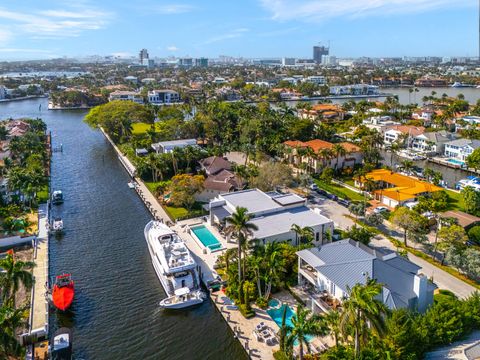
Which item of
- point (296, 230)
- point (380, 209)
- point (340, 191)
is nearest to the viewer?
point (296, 230)

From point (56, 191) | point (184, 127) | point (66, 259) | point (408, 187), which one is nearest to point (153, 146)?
point (184, 127)

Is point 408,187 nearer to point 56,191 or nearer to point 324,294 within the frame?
point 324,294

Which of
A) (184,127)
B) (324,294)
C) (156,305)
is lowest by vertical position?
(156,305)

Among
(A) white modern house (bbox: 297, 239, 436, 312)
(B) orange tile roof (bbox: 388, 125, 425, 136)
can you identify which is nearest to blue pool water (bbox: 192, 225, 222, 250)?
(A) white modern house (bbox: 297, 239, 436, 312)

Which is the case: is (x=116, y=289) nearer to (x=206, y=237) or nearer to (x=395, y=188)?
(x=206, y=237)

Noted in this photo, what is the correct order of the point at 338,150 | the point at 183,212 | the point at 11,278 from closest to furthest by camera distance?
1. the point at 11,278
2. the point at 183,212
3. the point at 338,150

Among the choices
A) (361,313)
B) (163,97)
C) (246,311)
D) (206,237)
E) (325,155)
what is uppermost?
(163,97)

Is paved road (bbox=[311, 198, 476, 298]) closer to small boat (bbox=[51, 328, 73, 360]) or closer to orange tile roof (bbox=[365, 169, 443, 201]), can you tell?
orange tile roof (bbox=[365, 169, 443, 201])

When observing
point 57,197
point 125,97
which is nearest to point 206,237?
point 57,197
